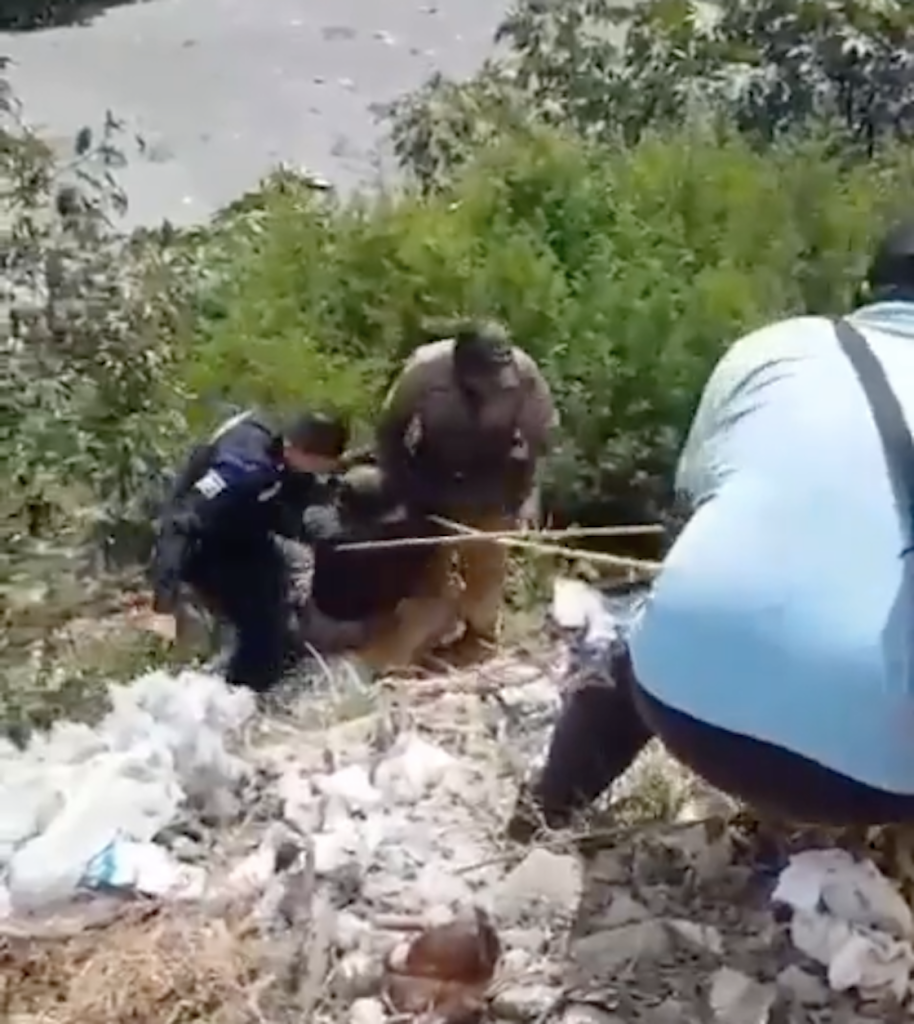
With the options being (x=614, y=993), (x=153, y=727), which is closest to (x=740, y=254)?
(x=153, y=727)

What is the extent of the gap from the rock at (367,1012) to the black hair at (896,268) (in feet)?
4.06

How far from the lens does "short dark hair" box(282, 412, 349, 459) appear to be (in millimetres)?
4477

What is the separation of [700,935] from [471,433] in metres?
1.51

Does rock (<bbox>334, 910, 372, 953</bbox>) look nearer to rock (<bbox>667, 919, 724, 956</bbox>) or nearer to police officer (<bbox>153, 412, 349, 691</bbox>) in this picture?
rock (<bbox>667, 919, 724, 956</bbox>)

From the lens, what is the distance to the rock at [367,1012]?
9.61ft

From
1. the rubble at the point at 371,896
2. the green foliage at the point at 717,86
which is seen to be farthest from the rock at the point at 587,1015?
the green foliage at the point at 717,86

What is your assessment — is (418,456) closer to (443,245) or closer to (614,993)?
(443,245)

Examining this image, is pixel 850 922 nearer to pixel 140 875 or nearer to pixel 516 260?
pixel 140 875

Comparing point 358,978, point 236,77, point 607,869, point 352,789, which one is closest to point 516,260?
point 352,789

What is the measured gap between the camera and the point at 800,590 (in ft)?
8.38

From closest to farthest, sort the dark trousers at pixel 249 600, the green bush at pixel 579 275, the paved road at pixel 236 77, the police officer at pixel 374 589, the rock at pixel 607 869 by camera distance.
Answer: the rock at pixel 607 869
the dark trousers at pixel 249 600
the police officer at pixel 374 589
the green bush at pixel 579 275
the paved road at pixel 236 77

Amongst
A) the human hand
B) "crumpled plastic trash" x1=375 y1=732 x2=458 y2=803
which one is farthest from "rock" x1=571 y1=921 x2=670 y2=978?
the human hand

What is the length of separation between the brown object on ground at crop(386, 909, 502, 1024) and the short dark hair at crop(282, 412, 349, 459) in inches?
67.5

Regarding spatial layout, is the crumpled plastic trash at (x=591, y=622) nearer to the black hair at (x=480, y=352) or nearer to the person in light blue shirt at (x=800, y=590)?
the person in light blue shirt at (x=800, y=590)
